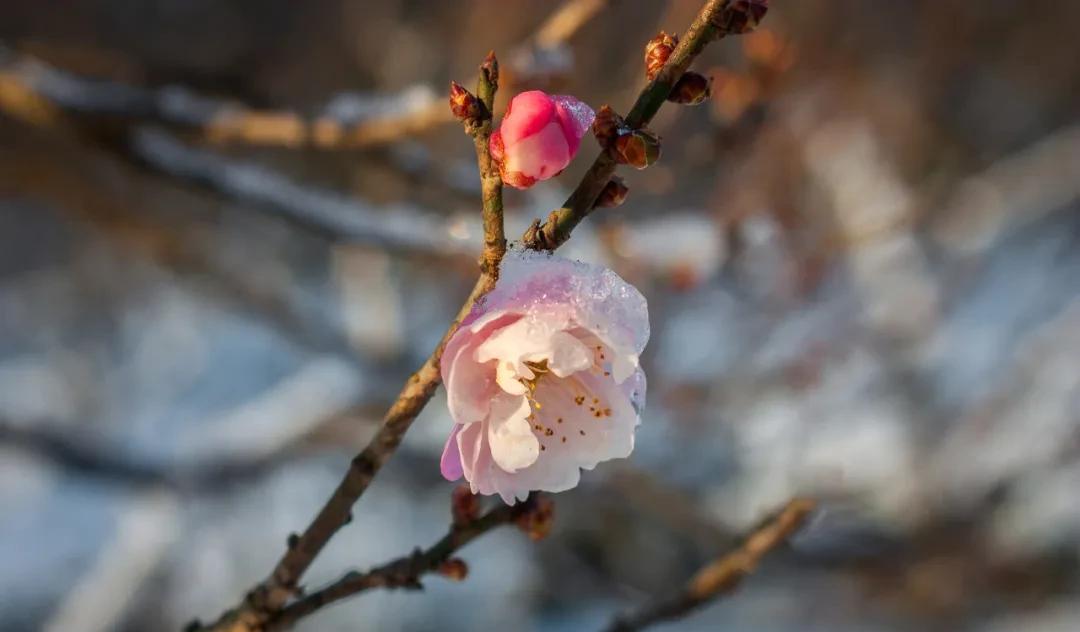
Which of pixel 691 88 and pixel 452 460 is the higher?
pixel 691 88

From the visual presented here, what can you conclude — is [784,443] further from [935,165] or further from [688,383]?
[935,165]

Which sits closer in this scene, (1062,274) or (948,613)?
(948,613)

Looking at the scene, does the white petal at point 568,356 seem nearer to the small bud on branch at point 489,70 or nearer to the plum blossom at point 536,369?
the plum blossom at point 536,369

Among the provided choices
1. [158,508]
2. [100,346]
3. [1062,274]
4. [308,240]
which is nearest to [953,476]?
[1062,274]

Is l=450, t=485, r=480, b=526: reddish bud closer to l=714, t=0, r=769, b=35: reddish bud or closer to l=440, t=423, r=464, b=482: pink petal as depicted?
l=440, t=423, r=464, b=482: pink petal

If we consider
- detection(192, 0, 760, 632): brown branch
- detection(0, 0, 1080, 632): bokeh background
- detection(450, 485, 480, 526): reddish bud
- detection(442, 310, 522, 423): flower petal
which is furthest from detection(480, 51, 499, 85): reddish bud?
detection(0, 0, 1080, 632): bokeh background

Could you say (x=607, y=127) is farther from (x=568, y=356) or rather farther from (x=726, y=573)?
(x=726, y=573)

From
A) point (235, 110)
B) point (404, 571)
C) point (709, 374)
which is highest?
point (709, 374)

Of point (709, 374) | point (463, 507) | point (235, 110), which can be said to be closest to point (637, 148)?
point (463, 507)
